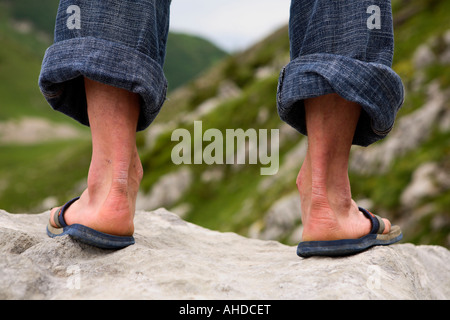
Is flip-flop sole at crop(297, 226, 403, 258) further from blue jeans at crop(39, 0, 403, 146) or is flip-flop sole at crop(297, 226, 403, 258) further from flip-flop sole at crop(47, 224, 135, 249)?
flip-flop sole at crop(47, 224, 135, 249)

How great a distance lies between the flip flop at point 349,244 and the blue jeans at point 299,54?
76 cm

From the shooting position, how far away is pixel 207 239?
4344 mm

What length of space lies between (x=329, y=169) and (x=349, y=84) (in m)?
0.65

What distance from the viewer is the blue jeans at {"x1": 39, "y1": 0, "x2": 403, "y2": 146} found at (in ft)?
8.43

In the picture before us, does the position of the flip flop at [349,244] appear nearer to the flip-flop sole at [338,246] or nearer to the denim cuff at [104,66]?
the flip-flop sole at [338,246]

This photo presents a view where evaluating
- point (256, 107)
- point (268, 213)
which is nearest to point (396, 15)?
point (256, 107)

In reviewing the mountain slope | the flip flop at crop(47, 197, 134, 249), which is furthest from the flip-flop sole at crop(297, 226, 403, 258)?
the mountain slope

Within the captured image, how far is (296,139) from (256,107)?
4.61 meters

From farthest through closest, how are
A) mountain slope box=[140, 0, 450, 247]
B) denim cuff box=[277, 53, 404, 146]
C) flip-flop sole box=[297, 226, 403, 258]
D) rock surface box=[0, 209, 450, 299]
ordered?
mountain slope box=[140, 0, 450, 247], flip-flop sole box=[297, 226, 403, 258], denim cuff box=[277, 53, 404, 146], rock surface box=[0, 209, 450, 299]

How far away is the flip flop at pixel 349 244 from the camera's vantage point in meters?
2.82

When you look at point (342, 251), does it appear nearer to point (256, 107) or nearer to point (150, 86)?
point (150, 86)

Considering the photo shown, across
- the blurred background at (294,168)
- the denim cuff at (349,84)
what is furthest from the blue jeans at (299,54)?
the blurred background at (294,168)

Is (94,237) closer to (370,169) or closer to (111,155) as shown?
(111,155)

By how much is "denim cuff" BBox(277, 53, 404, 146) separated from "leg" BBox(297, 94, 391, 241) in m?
0.14
